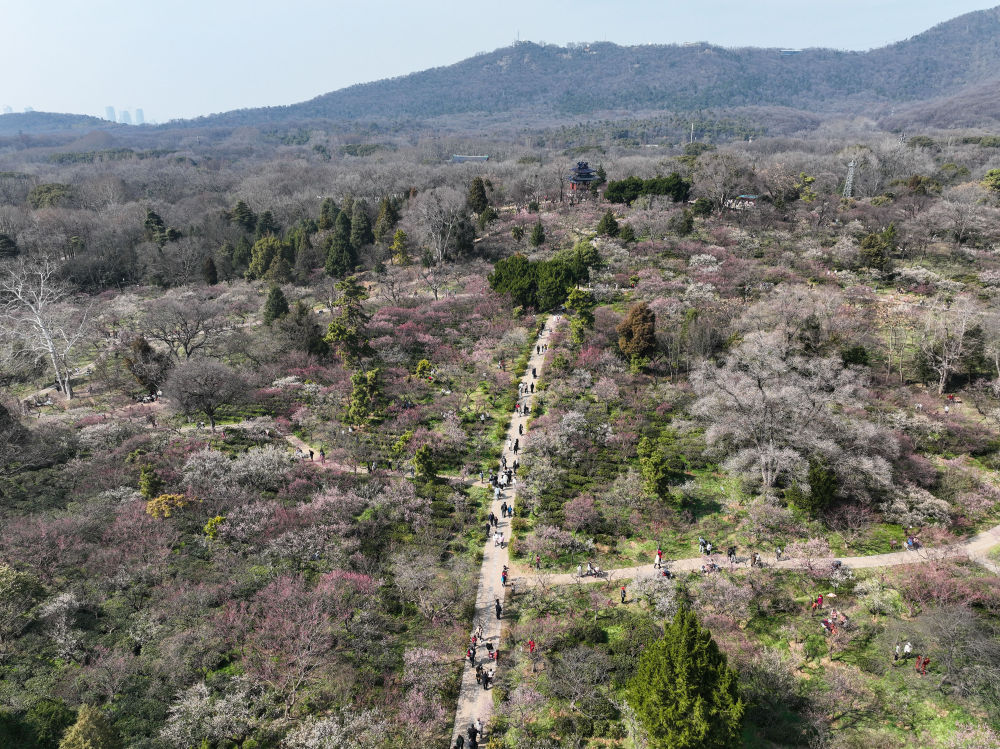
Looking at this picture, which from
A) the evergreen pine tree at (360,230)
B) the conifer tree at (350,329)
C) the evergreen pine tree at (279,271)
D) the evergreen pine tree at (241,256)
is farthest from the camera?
the evergreen pine tree at (360,230)

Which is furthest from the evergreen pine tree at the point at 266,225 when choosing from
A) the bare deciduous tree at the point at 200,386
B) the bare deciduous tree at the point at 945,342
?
the bare deciduous tree at the point at 945,342

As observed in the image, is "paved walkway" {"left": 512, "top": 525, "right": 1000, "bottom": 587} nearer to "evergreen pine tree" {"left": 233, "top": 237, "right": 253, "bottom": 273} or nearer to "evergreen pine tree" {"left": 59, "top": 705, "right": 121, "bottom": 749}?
"evergreen pine tree" {"left": 59, "top": 705, "right": 121, "bottom": 749}

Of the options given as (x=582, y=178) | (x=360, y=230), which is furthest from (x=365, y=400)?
(x=582, y=178)

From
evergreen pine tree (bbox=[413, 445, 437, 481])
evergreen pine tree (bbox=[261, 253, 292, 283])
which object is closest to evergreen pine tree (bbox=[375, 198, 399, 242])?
evergreen pine tree (bbox=[261, 253, 292, 283])

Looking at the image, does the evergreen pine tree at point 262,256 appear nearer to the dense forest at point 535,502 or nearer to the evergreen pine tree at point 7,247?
the dense forest at point 535,502

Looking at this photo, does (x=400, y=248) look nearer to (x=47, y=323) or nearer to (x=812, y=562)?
(x=47, y=323)

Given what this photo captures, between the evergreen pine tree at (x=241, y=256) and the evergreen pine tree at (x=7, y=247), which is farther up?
the evergreen pine tree at (x=7, y=247)
